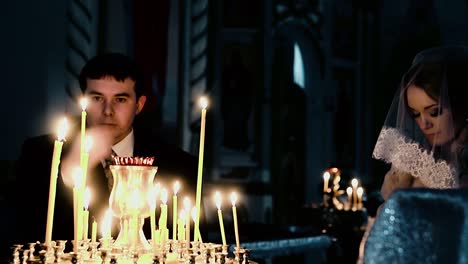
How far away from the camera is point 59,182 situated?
264cm

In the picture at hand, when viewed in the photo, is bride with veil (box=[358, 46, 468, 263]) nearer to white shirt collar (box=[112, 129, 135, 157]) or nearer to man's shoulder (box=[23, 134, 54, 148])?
white shirt collar (box=[112, 129, 135, 157])

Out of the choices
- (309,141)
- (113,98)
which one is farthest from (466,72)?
(309,141)

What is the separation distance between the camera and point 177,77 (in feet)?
24.2

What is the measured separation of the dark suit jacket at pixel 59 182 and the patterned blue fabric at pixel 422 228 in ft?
5.49

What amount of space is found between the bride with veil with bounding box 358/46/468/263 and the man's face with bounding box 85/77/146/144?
107 cm

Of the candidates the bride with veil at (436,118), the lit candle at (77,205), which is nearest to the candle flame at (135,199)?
the lit candle at (77,205)

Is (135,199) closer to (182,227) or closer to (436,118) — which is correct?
(182,227)

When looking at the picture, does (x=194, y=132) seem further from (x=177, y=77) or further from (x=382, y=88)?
(x=382, y=88)

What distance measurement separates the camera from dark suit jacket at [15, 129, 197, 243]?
8.97 feet

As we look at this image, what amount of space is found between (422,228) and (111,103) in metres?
1.88

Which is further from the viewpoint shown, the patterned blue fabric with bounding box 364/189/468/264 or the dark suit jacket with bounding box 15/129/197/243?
the dark suit jacket with bounding box 15/129/197/243

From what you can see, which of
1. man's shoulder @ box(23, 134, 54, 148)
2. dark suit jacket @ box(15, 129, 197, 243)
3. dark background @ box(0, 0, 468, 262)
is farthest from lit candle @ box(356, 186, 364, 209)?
man's shoulder @ box(23, 134, 54, 148)

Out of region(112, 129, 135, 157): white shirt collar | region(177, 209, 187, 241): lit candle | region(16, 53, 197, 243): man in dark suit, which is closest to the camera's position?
region(177, 209, 187, 241): lit candle

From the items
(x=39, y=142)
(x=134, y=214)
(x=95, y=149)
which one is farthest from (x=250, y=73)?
(x=134, y=214)
